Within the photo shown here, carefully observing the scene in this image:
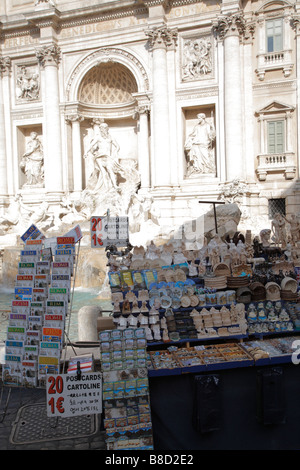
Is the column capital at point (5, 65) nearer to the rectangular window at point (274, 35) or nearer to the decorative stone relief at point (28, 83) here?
the decorative stone relief at point (28, 83)

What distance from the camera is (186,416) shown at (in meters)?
4.65

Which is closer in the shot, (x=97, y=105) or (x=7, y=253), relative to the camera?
(x=7, y=253)

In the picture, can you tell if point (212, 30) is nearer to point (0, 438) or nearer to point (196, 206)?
point (196, 206)

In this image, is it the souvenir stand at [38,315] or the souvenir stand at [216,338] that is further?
the souvenir stand at [38,315]

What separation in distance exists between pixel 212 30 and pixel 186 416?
17.3 m

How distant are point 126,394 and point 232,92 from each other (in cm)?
1551

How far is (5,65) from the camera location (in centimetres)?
2111

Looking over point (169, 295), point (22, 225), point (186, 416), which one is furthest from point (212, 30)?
point (186, 416)

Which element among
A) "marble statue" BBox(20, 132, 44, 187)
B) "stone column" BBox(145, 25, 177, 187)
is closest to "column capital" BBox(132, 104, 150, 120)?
"stone column" BBox(145, 25, 177, 187)

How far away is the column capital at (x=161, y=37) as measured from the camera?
18234mm

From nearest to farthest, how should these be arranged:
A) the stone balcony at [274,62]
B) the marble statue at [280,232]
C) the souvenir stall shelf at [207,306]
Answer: the souvenir stall shelf at [207,306]
the marble statue at [280,232]
the stone balcony at [274,62]

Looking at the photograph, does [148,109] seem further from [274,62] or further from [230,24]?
[274,62]

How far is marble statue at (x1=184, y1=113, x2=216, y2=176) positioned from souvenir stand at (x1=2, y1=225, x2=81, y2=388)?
44.2 ft

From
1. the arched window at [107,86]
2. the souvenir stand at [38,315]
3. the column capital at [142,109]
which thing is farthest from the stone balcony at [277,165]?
the souvenir stand at [38,315]
